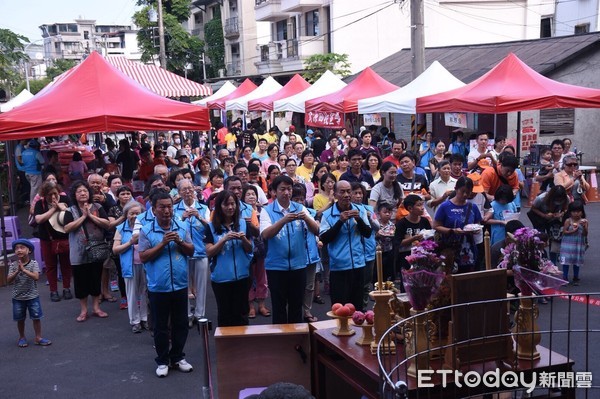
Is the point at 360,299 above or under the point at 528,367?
under

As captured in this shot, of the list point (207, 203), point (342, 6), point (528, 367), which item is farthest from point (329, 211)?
point (342, 6)

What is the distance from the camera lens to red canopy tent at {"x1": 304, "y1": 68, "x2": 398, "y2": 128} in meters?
15.0

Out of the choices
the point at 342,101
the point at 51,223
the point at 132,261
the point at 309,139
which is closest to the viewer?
the point at 132,261

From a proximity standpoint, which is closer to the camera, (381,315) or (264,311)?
(381,315)

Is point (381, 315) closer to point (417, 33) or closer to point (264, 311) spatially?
point (264, 311)

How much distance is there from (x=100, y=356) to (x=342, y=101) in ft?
31.7

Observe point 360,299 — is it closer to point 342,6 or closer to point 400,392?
point 400,392

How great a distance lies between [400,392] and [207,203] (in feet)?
19.2

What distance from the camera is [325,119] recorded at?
15969mm

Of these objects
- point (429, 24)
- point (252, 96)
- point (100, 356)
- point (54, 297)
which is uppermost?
point (429, 24)

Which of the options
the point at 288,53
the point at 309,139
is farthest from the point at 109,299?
the point at 288,53

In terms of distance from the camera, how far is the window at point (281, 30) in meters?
37.8

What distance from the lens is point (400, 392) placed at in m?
2.49

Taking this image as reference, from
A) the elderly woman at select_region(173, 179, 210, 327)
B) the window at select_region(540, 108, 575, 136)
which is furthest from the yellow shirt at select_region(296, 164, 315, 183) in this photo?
the window at select_region(540, 108, 575, 136)
